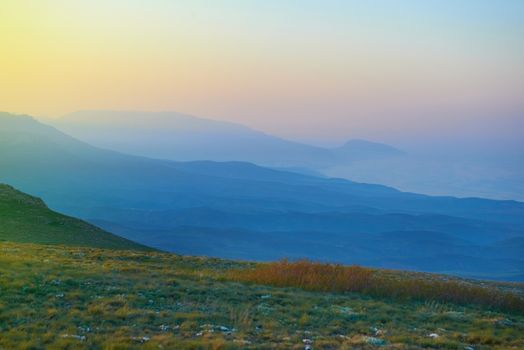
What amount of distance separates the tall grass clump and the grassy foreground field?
72cm

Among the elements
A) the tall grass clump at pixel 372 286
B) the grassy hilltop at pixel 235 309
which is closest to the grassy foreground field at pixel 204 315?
the grassy hilltop at pixel 235 309

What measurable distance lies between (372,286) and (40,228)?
3282cm

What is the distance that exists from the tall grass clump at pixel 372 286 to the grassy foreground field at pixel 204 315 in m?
0.72

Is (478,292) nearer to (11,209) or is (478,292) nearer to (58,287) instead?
(58,287)

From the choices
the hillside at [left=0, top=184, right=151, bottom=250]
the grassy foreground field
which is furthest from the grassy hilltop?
the hillside at [left=0, top=184, right=151, bottom=250]

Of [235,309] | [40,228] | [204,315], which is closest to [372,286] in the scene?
[235,309]

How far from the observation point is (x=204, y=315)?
16.8 m

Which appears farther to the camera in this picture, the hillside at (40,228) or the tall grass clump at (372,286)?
the hillside at (40,228)

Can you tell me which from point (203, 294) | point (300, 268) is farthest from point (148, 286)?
point (300, 268)

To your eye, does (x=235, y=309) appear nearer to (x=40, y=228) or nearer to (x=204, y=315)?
(x=204, y=315)

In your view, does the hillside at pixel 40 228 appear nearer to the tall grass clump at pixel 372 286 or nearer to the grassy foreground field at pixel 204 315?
the grassy foreground field at pixel 204 315

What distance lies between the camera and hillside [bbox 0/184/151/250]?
141 feet

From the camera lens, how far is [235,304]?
765 inches

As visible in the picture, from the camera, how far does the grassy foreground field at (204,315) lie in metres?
13.9
